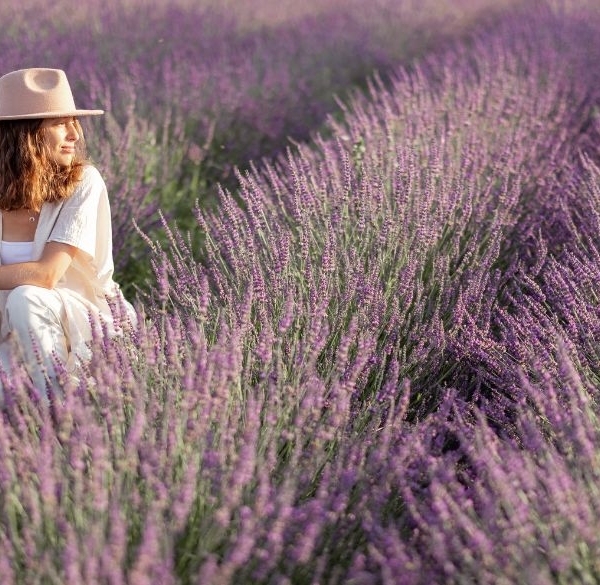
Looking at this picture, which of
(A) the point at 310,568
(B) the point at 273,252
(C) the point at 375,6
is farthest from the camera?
(C) the point at 375,6

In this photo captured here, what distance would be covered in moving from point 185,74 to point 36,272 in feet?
12.1

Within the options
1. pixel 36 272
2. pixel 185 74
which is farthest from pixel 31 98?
pixel 185 74

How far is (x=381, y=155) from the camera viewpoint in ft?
11.7

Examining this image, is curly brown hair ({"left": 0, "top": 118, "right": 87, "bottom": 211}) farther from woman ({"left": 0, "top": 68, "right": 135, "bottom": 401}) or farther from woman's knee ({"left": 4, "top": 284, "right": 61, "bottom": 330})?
woman's knee ({"left": 4, "top": 284, "right": 61, "bottom": 330})

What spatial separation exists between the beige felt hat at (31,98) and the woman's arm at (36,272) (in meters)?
0.44

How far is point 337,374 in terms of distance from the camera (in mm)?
2037

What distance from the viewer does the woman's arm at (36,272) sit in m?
2.53

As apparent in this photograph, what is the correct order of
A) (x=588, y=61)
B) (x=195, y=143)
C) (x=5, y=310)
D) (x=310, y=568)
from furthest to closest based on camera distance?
(x=588, y=61) → (x=195, y=143) → (x=5, y=310) → (x=310, y=568)

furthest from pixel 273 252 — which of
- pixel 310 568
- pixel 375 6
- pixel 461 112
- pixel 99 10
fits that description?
pixel 375 6

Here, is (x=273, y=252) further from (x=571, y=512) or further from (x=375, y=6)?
(x=375, y=6)

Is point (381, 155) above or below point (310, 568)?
above

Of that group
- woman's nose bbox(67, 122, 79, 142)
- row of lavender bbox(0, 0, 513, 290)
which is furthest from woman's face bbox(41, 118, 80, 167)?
row of lavender bbox(0, 0, 513, 290)

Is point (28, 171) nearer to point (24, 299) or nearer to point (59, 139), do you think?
point (59, 139)

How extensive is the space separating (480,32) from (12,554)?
28.1 ft
